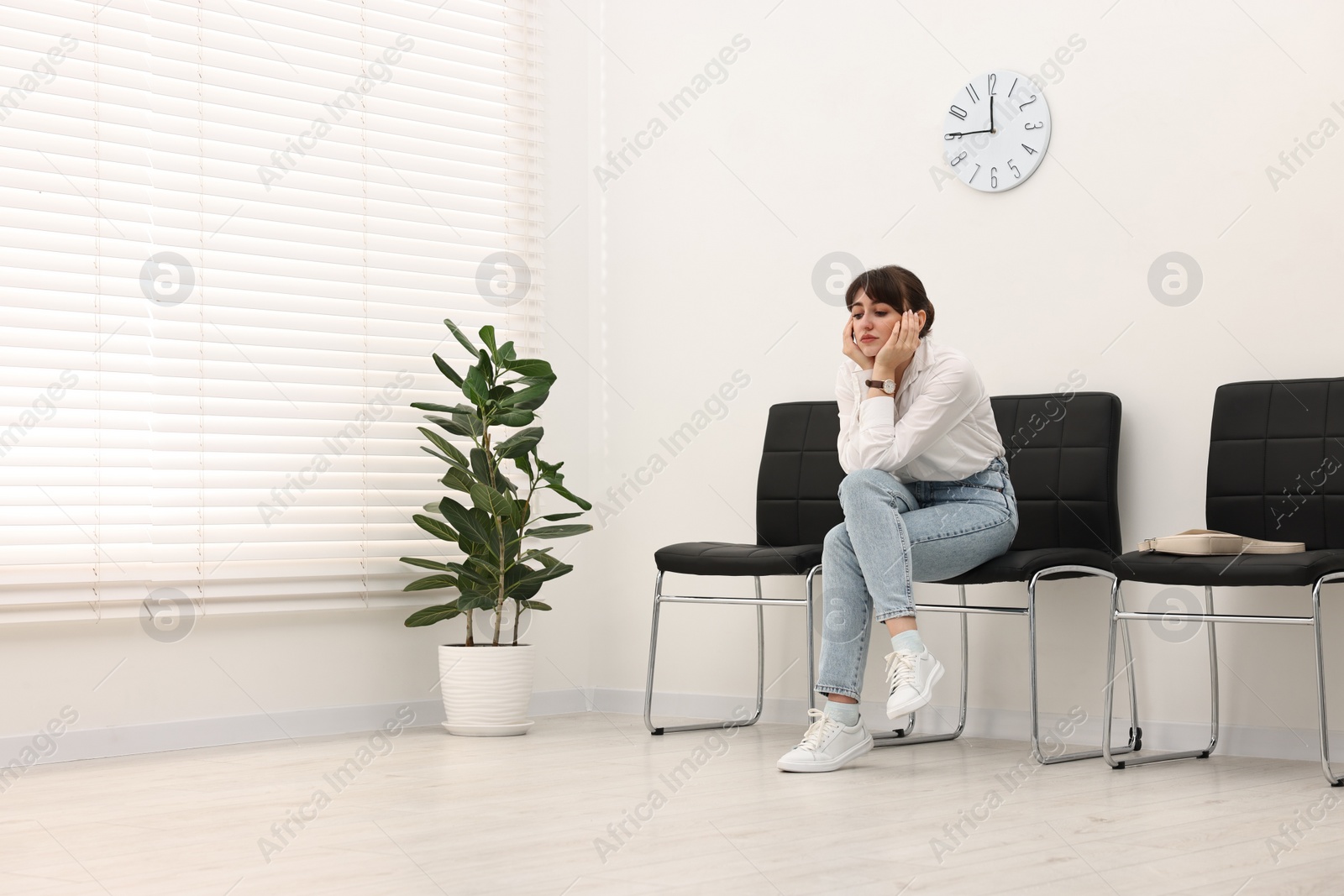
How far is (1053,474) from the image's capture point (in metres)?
3.19

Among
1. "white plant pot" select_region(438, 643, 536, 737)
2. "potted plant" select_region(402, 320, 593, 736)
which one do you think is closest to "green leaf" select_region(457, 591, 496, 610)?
"potted plant" select_region(402, 320, 593, 736)

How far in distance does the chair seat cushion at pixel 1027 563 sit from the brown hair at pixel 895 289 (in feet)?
1.79

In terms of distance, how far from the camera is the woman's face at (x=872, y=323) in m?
2.99

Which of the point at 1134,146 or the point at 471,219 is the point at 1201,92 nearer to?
the point at 1134,146

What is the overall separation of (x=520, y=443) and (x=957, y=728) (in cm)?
139

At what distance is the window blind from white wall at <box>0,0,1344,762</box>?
152mm

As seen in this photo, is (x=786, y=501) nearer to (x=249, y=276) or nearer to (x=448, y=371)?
(x=448, y=371)

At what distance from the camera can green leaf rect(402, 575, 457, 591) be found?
3.66 meters

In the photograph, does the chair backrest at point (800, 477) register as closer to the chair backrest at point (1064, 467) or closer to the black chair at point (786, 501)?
the black chair at point (786, 501)

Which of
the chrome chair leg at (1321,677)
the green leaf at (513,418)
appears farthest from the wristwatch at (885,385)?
the green leaf at (513,418)

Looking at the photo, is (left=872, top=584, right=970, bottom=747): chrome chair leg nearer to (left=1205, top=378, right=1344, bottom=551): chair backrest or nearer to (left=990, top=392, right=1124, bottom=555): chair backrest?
(left=990, top=392, right=1124, bottom=555): chair backrest

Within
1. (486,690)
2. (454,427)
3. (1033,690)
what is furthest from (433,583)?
(1033,690)

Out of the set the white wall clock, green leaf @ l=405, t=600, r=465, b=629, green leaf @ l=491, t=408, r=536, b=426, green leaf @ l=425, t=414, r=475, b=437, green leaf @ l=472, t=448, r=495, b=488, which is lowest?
green leaf @ l=405, t=600, r=465, b=629

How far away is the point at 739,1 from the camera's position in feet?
13.4
